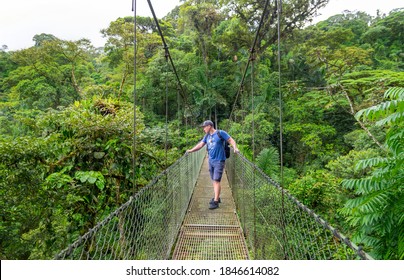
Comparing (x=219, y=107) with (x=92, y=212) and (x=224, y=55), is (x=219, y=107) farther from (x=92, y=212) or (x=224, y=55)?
(x=92, y=212)

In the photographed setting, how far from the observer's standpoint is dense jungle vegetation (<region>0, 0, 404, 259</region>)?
180cm

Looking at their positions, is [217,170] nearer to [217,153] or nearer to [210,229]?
[217,153]

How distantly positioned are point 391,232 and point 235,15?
10.4m

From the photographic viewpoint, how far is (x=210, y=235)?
208cm

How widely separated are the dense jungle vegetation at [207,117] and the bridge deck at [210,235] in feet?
1.87

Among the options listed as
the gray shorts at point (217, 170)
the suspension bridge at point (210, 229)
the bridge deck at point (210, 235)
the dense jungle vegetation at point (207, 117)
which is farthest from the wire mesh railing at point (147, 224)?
the gray shorts at point (217, 170)

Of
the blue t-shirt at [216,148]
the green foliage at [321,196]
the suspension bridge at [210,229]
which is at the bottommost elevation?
the green foliage at [321,196]

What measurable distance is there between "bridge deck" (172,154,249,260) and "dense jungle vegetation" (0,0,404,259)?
1.87 ft

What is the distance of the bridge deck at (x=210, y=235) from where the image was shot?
181 cm

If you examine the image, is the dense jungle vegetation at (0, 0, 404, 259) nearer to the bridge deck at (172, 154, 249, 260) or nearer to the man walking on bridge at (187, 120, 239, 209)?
the man walking on bridge at (187, 120, 239, 209)

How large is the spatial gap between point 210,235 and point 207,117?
10974 mm

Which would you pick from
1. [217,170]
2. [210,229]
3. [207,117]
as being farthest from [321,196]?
[207,117]

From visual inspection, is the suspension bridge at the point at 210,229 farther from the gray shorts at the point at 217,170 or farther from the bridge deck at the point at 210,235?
the gray shorts at the point at 217,170

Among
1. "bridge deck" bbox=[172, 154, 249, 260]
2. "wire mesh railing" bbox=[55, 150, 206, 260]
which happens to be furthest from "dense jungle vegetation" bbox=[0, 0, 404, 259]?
"bridge deck" bbox=[172, 154, 249, 260]
